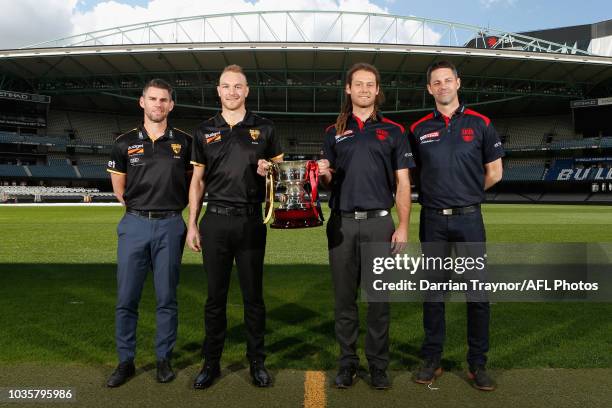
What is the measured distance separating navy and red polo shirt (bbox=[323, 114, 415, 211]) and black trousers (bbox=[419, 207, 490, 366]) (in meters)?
0.42

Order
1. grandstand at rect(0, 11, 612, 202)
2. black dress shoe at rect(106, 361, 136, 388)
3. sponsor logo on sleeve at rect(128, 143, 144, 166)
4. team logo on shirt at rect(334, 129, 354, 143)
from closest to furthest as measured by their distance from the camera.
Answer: black dress shoe at rect(106, 361, 136, 388)
team logo on shirt at rect(334, 129, 354, 143)
sponsor logo on sleeve at rect(128, 143, 144, 166)
grandstand at rect(0, 11, 612, 202)

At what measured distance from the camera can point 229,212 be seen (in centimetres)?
352

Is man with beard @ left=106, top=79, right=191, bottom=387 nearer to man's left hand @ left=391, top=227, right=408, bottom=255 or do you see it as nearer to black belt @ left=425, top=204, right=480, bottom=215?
man's left hand @ left=391, top=227, right=408, bottom=255

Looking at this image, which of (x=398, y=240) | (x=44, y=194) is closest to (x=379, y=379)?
(x=398, y=240)

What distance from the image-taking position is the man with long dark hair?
345 centimetres

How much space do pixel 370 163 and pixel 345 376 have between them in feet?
4.91

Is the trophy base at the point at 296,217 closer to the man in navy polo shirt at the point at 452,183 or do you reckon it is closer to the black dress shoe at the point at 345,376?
the man in navy polo shirt at the point at 452,183

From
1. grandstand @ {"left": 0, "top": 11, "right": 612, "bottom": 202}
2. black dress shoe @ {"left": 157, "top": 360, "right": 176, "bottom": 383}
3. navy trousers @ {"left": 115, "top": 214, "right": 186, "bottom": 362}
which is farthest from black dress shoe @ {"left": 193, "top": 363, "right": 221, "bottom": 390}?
grandstand @ {"left": 0, "top": 11, "right": 612, "bottom": 202}

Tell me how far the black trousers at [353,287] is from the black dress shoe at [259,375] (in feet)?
1.72

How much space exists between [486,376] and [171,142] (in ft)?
9.40

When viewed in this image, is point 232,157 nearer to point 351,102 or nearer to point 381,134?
point 351,102

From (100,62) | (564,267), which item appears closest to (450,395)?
(564,267)

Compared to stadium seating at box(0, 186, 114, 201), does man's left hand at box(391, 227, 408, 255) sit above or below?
below

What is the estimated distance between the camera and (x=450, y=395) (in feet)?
10.8
